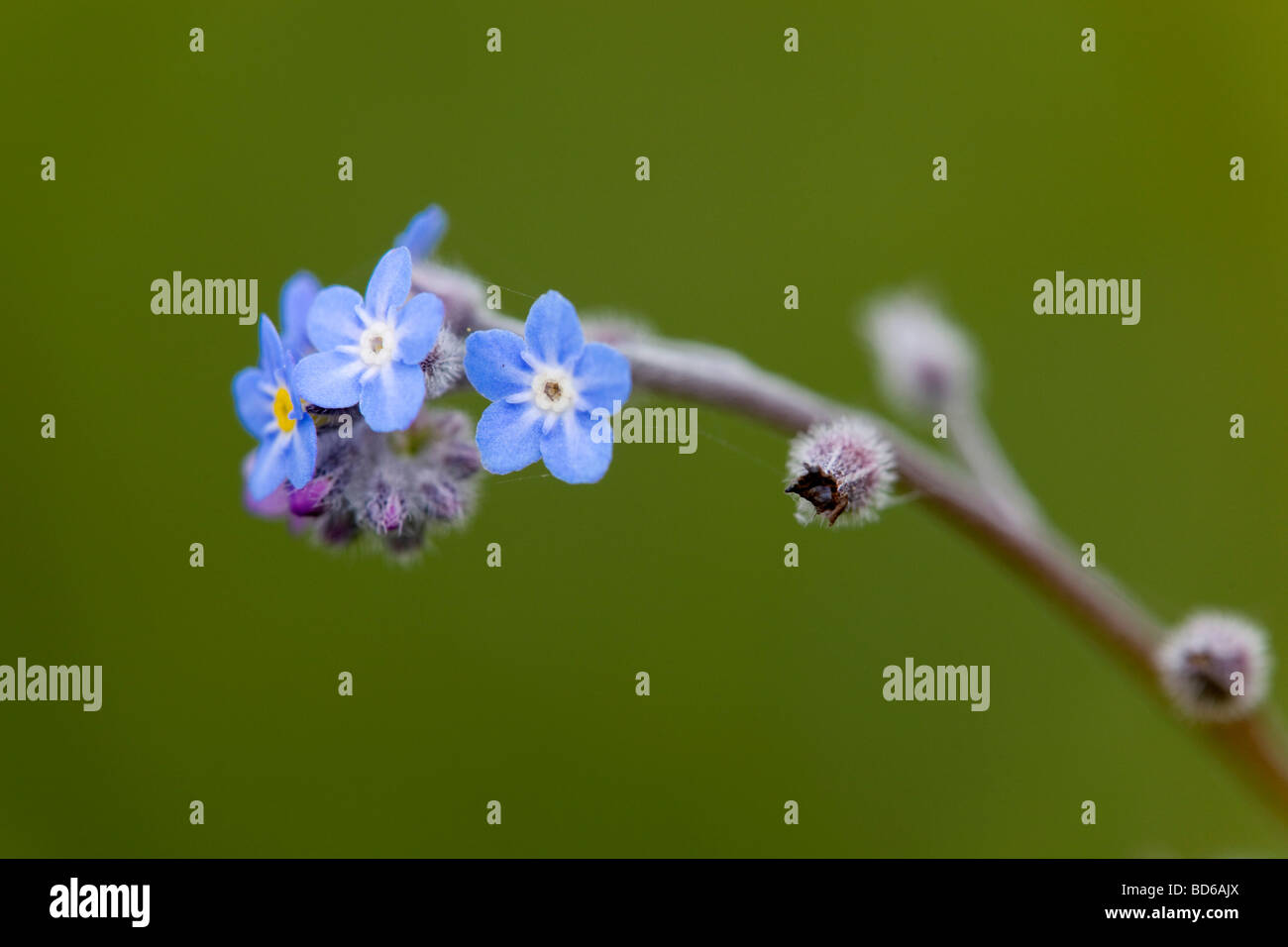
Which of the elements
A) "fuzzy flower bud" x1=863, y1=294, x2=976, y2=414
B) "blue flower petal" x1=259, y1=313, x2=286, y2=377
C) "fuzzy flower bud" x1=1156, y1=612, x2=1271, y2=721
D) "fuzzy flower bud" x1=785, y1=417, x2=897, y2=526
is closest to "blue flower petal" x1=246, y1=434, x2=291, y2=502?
"blue flower petal" x1=259, y1=313, x2=286, y2=377

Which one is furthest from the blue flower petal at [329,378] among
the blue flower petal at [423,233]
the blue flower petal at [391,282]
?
the blue flower petal at [423,233]

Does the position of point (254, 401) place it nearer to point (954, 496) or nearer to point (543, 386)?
point (543, 386)

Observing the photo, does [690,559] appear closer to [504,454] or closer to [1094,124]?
[1094,124]

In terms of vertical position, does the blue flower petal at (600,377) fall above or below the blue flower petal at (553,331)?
below

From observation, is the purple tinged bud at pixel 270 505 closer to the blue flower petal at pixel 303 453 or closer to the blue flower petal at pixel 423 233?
the blue flower petal at pixel 303 453

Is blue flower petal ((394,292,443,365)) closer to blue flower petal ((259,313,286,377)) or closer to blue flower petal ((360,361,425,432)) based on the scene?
blue flower petal ((360,361,425,432))

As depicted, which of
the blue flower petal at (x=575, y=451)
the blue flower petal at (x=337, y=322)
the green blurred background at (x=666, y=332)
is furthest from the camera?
the green blurred background at (x=666, y=332)
